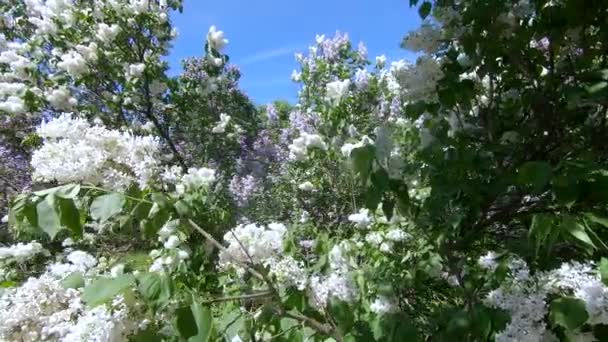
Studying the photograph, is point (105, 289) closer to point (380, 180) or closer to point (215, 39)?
point (380, 180)

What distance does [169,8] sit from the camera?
546cm

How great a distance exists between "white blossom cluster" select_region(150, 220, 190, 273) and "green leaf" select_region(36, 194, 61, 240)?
0.84 ft

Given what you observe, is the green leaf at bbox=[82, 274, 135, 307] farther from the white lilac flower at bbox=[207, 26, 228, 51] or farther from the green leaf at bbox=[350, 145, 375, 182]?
the white lilac flower at bbox=[207, 26, 228, 51]

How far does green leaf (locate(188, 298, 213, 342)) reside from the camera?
3.32ft

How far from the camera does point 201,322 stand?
102cm

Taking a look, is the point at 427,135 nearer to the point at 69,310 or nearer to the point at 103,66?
the point at 69,310

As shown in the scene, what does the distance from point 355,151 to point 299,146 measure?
10.0 feet

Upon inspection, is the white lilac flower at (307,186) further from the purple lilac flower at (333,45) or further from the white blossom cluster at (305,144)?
the purple lilac flower at (333,45)

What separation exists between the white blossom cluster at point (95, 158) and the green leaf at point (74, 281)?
0.93 ft

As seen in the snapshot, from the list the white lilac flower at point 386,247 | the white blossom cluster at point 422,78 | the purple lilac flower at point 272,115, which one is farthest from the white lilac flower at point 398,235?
the purple lilac flower at point 272,115

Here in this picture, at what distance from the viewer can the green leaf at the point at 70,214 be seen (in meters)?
1.07

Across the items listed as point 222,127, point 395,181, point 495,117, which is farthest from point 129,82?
point 395,181

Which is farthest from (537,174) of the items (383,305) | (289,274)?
(289,274)

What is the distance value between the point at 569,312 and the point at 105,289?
2.90ft
